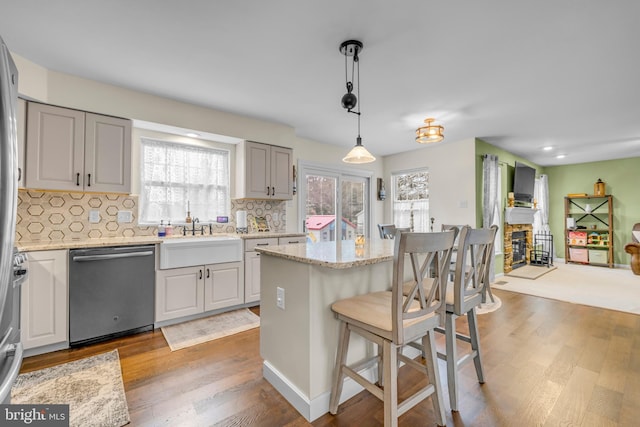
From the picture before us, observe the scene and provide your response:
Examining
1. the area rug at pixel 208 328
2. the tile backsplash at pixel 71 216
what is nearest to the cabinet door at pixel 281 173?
the tile backsplash at pixel 71 216

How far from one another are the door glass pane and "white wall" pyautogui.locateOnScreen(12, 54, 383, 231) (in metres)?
0.45

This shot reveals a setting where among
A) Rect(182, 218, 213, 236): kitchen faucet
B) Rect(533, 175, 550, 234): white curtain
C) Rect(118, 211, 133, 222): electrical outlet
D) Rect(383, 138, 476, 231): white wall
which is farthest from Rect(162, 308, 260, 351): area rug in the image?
Rect(533, 175, 550, 234): white curtain

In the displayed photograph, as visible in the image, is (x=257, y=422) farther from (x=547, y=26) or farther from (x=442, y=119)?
(x=442, y=119)

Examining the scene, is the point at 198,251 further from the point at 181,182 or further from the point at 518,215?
the point at 518,215

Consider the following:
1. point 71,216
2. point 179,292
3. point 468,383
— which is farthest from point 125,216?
point 468,383

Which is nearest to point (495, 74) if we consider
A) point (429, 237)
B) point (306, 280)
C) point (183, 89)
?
point (429, 237)

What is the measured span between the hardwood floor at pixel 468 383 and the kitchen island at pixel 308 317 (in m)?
0.11

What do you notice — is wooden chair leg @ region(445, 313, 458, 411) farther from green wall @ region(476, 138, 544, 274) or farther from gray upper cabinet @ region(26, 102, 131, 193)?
green wall @ region(476, 138, 544, 274)

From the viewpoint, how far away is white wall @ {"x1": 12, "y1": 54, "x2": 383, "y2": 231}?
2.53 m

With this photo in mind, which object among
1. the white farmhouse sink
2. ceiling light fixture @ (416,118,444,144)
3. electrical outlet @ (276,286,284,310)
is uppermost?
ceiling light fixture @ (416,118,444,144)

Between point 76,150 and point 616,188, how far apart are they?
10013 millimetres

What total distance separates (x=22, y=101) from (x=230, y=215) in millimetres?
2293

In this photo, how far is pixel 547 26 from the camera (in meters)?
2.01

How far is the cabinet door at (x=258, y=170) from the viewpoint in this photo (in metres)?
3.84
